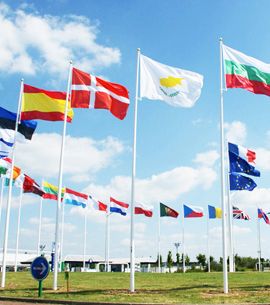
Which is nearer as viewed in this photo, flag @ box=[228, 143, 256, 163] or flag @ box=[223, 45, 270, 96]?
flag @ box=[223, 45, 270, 96]

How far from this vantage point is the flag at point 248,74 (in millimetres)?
20906

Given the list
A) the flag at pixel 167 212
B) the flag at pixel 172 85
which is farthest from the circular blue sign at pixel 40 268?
the flag at pixel 167 212

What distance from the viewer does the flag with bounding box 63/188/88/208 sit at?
43781mm

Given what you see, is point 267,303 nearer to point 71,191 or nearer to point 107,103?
point 107,103

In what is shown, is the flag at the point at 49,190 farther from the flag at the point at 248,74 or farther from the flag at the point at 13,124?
the flag at the point at 248,74

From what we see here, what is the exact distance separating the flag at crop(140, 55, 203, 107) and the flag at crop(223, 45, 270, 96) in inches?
55.8

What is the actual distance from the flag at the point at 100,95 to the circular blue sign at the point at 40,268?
25.5 ft

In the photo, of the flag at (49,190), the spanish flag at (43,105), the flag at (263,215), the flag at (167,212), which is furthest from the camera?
the flag at (263,215)

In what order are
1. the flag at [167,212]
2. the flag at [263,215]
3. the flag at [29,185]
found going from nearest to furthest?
the flag at [29,185] < the flag at [167,212] < the flag at [263,215]

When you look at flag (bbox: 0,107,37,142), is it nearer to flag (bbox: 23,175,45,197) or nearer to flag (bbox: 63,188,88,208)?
flag (bbox: 23,175,45,197)

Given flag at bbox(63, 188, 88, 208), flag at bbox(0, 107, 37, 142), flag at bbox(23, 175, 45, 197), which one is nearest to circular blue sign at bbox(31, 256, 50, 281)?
flag at bbox(0, 107, 37, 142)

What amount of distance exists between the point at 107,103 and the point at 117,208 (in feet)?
98.3

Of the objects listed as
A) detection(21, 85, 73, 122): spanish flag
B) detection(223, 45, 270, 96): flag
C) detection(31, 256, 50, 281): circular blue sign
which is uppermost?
detection(223, 45, 270, 96): flag

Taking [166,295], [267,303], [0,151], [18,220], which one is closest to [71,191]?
Answer: [18,220]
